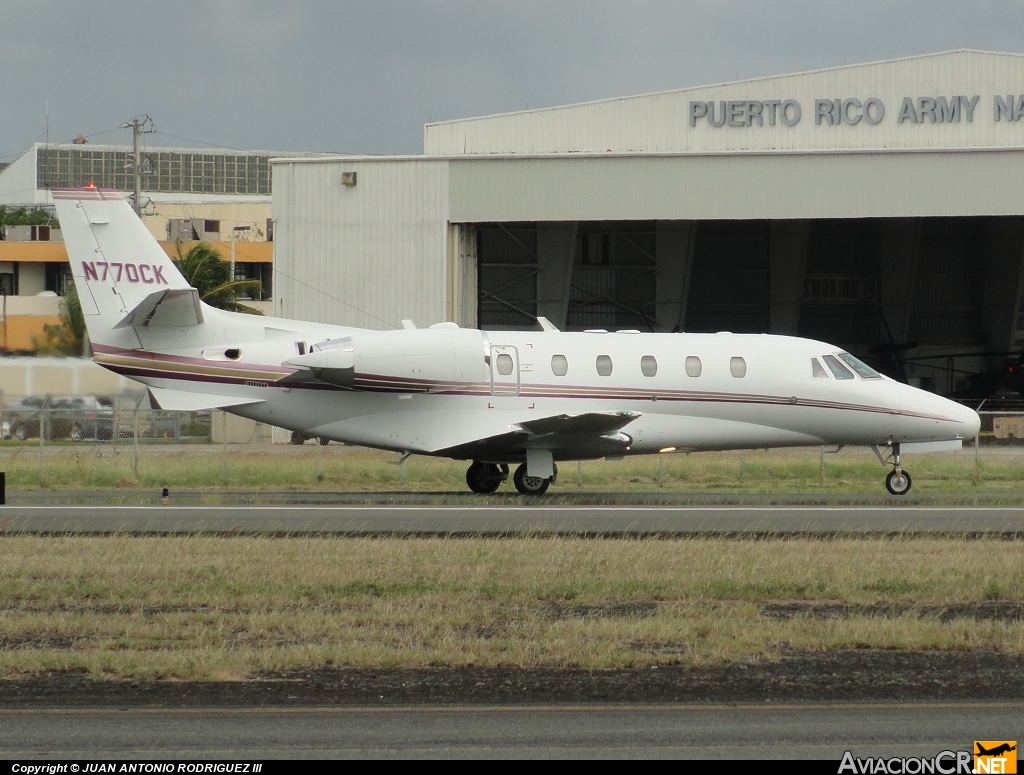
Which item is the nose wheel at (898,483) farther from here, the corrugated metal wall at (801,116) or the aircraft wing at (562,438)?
the corrugated metal wall at (801,116)

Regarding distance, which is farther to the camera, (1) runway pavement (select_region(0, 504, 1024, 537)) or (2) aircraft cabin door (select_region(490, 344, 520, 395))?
(2) aircraft cabin door (select_region(490, 344, 520, 395))

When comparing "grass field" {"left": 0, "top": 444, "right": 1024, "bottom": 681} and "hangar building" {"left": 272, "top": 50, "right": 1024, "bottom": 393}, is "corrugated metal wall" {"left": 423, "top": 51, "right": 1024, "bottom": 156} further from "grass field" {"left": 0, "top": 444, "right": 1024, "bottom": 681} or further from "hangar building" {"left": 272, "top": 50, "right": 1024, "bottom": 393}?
"grass field" {"left": 0, "top": 444, "right": 1024, "bottom": 681}

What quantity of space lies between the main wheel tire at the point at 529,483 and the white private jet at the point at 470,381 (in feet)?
0.10

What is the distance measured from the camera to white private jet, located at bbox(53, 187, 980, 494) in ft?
73.9

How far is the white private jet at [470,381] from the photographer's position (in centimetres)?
2253

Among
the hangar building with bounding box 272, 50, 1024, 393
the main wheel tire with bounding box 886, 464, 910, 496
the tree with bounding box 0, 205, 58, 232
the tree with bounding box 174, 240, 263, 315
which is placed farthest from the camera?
the tree with bounding box 0, 205, 58, 232

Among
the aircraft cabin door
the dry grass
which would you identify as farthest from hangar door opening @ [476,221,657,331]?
the dry grass

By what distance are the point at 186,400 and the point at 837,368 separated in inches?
468

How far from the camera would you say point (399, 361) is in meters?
22.9

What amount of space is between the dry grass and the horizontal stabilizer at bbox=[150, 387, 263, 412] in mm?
6024

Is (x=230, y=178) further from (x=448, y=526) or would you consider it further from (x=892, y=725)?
(x=892, y=725)

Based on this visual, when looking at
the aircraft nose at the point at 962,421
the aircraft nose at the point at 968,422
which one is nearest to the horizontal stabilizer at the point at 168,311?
the aircraft nose at the point at 962,421

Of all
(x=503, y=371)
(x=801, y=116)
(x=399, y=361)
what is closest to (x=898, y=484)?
(x=503, y=371)

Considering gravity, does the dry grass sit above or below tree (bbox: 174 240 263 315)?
below
